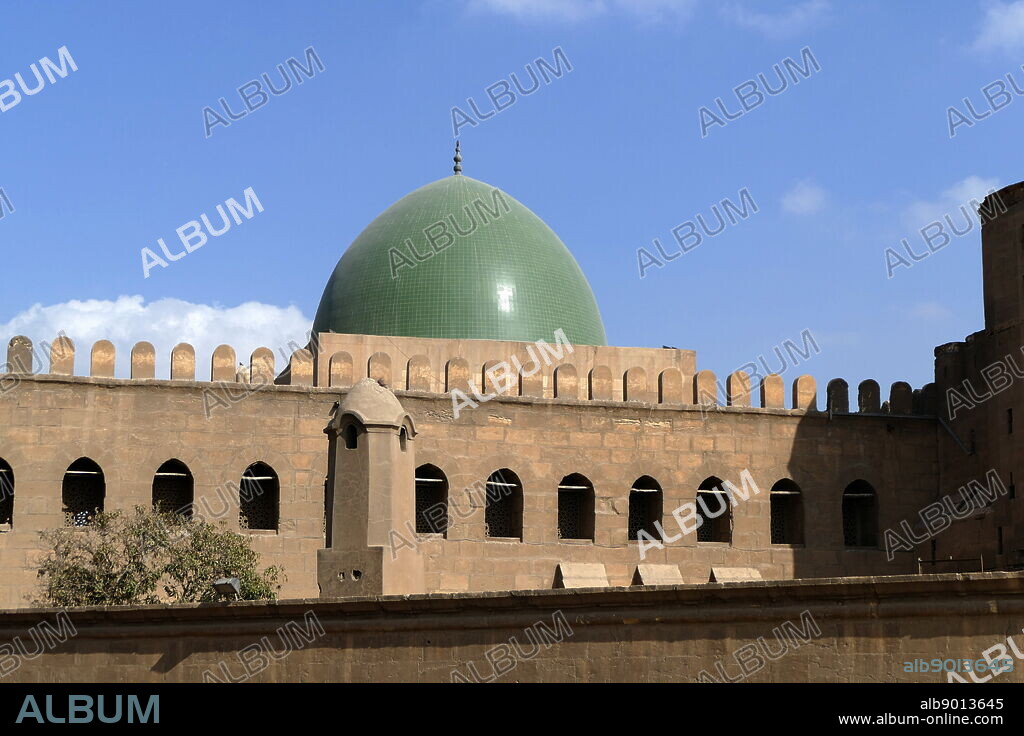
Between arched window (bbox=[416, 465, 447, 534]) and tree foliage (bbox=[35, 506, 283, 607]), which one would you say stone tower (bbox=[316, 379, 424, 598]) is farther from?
arched window (bbox=[416, 465, 447, 534])

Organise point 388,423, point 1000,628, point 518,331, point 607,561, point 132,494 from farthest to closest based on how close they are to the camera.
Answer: point 518,331
point 607,561
point 132,494
point 388,423
point 1000,628

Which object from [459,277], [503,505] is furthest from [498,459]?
[459,277]

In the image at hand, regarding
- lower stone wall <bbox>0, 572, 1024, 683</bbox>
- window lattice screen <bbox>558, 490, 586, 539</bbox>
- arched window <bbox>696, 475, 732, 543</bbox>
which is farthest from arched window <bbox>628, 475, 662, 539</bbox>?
lower stone wall <bbox>0, 572, 1024, 683</bbox>

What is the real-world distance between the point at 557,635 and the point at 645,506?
10427 mm

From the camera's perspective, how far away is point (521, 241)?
27500mm

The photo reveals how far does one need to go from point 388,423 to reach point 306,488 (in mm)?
6177

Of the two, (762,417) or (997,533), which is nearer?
(997,533)

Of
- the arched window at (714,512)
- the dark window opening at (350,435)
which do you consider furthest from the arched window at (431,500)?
the dark window opening at (350,435)

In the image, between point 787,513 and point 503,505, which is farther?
point 787,513

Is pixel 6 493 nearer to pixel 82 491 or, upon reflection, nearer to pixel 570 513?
pixel 82 491

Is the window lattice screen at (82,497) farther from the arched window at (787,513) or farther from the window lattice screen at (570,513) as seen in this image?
the arched window at (787,513)

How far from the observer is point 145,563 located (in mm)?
19484
